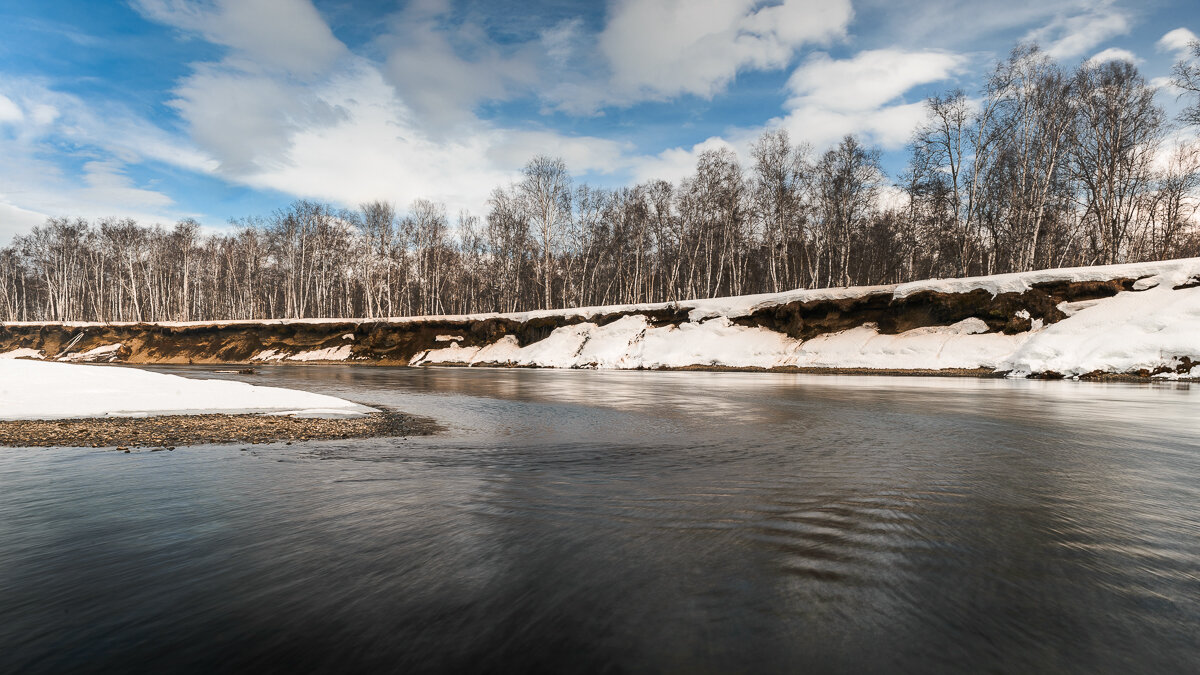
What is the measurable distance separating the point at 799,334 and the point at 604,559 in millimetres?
31220

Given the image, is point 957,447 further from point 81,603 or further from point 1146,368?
point 1146,368

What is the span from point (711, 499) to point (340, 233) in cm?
6371

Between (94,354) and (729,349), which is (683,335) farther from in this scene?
(94,354)

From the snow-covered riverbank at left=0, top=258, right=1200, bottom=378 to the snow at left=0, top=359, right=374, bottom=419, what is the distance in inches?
945

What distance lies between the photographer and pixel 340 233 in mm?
59094

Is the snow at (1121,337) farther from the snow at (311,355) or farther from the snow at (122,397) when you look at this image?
the snow at (311,355)

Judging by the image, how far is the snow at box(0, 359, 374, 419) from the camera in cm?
998

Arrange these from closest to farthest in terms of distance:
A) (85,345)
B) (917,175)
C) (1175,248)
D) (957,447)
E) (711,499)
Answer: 1. (711,499)
2. (957,447)
3. (917,175)
4. (1175,248)
5. (85,345)

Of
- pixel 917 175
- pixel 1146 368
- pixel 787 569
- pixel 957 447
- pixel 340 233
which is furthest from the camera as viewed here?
pixel 340 233

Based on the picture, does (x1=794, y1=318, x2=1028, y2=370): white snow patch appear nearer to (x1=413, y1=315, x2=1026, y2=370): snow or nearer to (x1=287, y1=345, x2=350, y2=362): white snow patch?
(x1=413, y1=315, x2=1026, y2=370): snow

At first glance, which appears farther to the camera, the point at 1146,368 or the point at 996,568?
the point at 1146,368

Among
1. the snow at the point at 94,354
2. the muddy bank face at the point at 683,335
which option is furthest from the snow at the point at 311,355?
the snow at the point at 94,354

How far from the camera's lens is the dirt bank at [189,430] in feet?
24.5

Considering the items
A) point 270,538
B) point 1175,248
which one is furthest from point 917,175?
point 270,538
